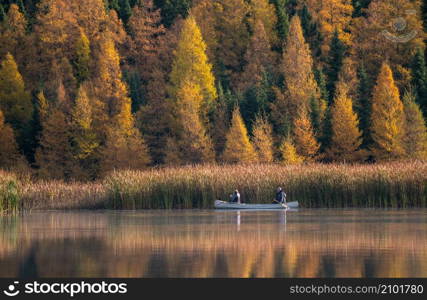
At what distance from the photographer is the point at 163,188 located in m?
50.3

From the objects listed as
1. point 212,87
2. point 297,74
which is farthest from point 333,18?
point 212,87

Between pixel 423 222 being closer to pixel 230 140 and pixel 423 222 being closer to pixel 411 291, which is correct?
pixel 411 291

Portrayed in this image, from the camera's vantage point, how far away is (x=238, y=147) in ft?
242

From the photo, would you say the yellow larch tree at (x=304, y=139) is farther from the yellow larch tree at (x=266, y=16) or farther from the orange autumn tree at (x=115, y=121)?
the yellow larch tree at (x=266, y=16)

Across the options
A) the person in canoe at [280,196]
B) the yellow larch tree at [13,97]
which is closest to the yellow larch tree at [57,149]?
the yellow larch tree at [13,97]

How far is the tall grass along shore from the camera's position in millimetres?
48406

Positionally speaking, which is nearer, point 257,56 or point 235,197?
point 235,197

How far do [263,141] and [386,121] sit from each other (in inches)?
345

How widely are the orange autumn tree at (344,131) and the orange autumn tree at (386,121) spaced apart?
1.35 metres

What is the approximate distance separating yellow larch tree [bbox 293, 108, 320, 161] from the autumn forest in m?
0.10

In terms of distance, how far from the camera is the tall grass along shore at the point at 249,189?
48406mm

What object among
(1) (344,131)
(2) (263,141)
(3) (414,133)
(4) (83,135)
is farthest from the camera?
(4) (83,135)

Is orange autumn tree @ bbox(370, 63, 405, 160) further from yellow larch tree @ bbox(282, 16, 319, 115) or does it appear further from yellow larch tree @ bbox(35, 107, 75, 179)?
yellow larch tree @ bbox(35, 107, 75, 179)

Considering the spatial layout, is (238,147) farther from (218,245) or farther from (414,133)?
(218,245)
